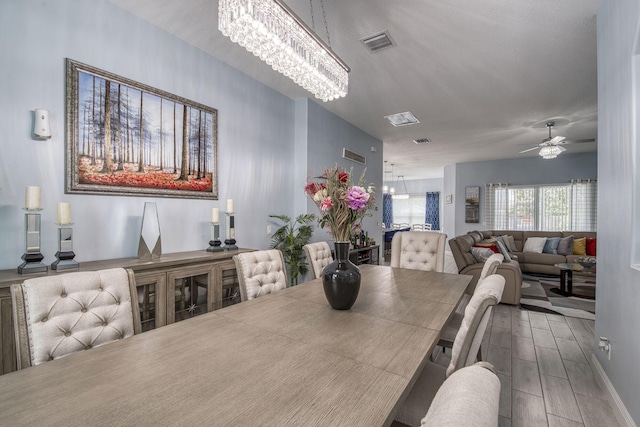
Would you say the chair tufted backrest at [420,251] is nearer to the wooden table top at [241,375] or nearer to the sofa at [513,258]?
the sofa at [513,258]

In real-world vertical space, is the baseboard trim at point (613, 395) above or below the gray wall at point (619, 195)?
below

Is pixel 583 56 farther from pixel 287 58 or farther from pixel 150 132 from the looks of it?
pixel 150 132

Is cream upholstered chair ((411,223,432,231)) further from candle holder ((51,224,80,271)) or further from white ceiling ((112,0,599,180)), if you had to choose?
candle holder ((51,224,80,271))

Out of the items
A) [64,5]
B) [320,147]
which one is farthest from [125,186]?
[320,147]

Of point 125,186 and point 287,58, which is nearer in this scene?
point 287,58

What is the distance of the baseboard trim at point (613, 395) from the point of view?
65.7 inches

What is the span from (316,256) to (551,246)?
5963 mm

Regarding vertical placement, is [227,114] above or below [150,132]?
above

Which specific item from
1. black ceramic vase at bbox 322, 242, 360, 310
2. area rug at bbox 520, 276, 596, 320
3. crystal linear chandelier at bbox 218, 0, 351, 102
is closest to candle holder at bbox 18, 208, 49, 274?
crystal linear chandelier at bbox 218, 0, 351, 102

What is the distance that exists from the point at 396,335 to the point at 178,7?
285 centimetres

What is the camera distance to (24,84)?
A: 1857mm

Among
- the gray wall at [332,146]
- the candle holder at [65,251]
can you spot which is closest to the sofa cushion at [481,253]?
the gray wall at [332,146]

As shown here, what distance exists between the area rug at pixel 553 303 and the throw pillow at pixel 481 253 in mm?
778

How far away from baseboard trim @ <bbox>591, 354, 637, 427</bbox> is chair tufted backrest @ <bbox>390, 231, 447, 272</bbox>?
1.29 metres
